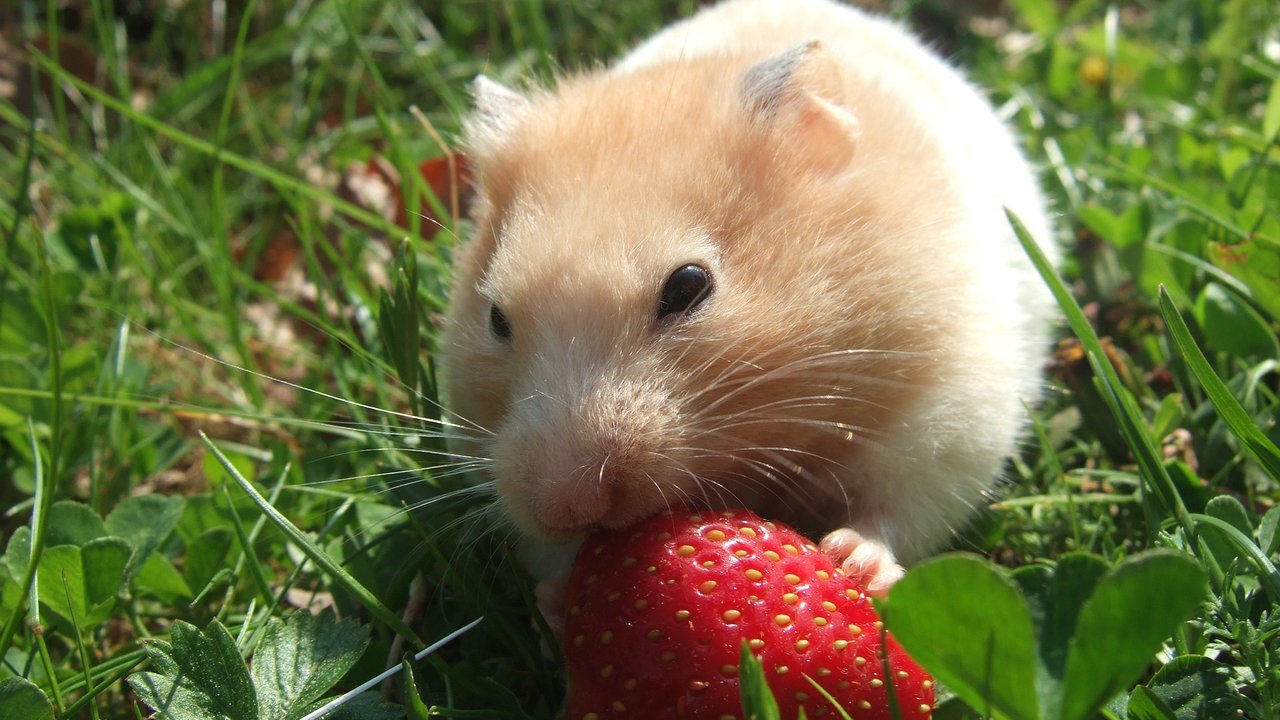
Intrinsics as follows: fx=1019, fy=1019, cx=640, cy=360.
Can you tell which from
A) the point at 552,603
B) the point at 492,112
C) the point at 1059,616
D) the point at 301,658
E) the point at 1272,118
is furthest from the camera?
the point at 1272,118

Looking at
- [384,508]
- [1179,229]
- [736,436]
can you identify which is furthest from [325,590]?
[1179,229]

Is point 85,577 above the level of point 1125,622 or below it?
below

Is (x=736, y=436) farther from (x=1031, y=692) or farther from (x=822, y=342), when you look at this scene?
(x=1031, y=692)

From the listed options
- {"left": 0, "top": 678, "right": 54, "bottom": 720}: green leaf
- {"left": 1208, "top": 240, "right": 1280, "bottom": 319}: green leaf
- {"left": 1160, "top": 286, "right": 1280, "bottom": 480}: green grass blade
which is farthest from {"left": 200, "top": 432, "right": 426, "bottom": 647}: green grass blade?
{"left": 1208, "top": 240, "right": 1280, "bottom": 319}: green leaf

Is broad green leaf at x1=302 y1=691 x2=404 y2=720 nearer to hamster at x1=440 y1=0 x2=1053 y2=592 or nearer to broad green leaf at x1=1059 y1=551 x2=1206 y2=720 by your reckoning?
hamster at x1=440 y1=0 x2=1053 y2=592

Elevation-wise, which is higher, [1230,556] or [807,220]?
[807,220]

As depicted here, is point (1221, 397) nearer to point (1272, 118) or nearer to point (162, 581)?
point (1272, 118)

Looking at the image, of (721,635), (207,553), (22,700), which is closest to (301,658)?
(22,700)
